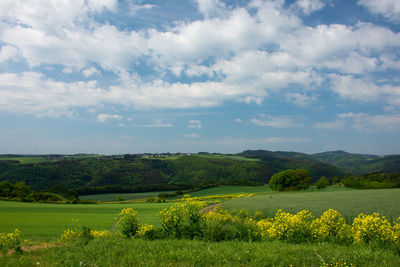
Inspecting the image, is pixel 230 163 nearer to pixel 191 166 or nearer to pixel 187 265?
pixel 191 166

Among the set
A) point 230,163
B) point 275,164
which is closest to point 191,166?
point 230,163

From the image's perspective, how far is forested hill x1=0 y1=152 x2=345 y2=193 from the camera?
10794cm

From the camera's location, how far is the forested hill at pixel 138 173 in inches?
4250

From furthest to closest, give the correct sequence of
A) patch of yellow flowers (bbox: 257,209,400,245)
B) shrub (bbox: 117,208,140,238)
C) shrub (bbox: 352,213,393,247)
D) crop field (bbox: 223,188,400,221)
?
crop field (bbox: 223,188,400,221) → shrub (bbox: 117,208,140,238) → patch of yellow flowers (bbox: 257,209,400,245) → shrub (bbox: 352,213,393,247)

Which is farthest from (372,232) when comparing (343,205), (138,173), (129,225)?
(138,173)

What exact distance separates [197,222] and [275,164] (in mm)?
172814

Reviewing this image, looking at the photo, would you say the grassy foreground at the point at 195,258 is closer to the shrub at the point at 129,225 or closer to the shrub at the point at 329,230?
the shrub at the point at 129,225

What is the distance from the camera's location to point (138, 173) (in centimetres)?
13712

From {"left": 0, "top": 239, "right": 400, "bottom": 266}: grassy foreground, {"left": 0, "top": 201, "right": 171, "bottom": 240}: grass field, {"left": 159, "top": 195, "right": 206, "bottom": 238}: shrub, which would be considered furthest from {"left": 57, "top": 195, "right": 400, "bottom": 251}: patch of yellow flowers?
{"left": 0, "top": 201, "right": 171, "bottom": 240}: grass field

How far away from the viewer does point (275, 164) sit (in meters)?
173

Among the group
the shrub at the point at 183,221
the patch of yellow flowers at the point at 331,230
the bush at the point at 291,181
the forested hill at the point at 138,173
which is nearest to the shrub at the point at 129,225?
the shrub at the point at 183,221

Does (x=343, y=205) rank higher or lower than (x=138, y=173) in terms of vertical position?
higher

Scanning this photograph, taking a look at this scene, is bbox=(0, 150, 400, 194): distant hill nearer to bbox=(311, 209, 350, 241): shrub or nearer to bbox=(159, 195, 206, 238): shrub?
bbox=(159, 195, 206, 238): shrub

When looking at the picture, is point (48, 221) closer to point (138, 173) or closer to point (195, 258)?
point (195, 258)
